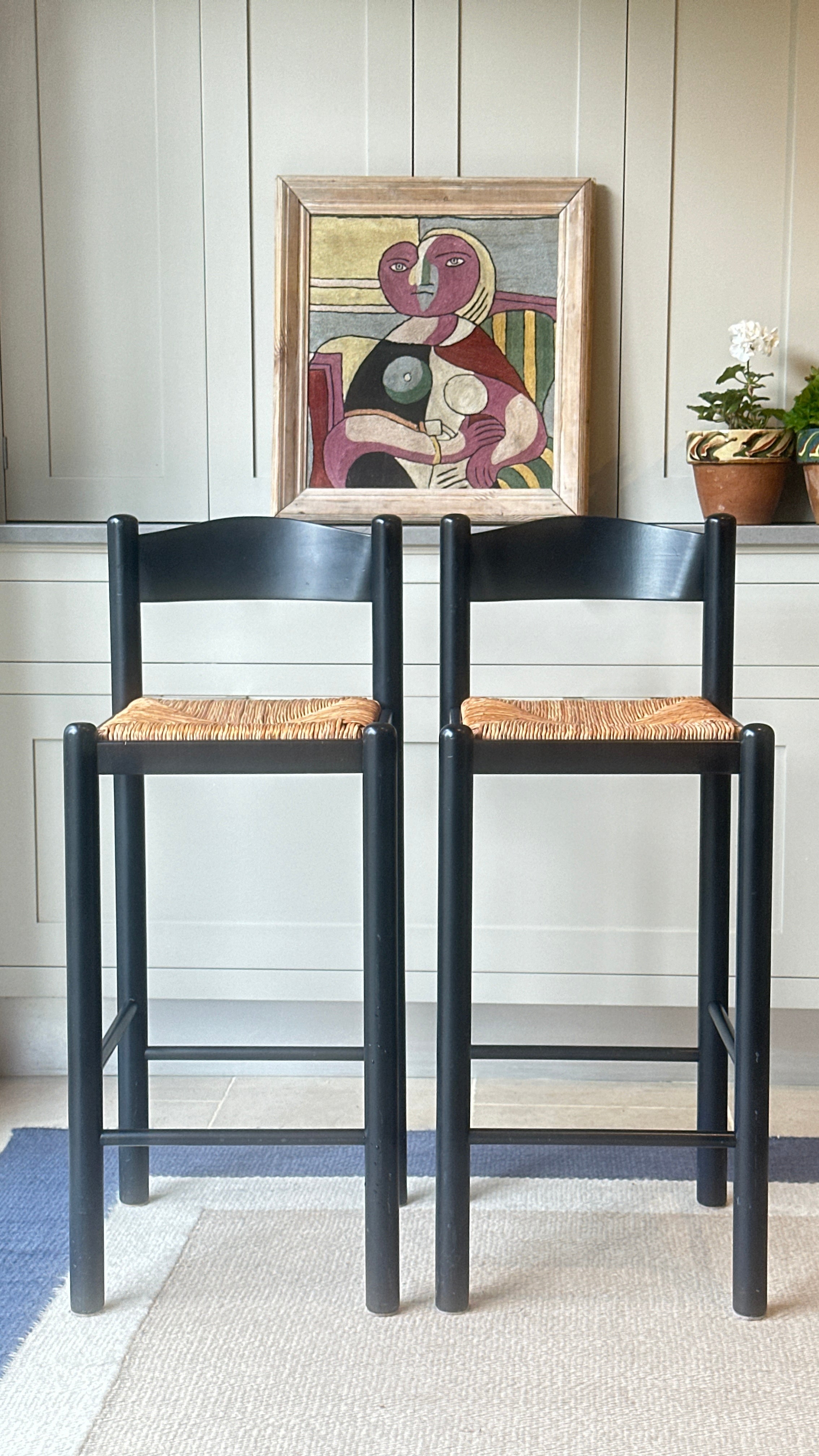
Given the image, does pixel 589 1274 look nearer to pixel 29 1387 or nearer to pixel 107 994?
pixel 29 1387

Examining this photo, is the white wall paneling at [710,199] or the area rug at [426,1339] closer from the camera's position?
the area rug at [426,1339]

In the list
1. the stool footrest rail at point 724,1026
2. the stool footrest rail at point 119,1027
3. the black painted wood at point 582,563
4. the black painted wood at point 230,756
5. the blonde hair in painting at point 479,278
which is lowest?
the stool footrest rail at point 119,1027

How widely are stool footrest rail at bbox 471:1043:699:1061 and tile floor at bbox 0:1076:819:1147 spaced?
0.99 ft

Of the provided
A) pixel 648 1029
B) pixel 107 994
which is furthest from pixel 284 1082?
pixel 648 1029

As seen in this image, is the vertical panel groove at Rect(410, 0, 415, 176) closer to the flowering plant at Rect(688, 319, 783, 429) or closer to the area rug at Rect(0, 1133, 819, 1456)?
the flowering plant at Rect(688, 319, 783, 429)

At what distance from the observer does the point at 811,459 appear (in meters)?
2.38

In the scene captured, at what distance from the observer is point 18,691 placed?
2.32 meters

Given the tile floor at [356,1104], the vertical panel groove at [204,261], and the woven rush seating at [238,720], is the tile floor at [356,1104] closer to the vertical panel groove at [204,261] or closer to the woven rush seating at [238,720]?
the woven rush seating at [238,720]

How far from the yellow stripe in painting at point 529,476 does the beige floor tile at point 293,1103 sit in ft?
3.84

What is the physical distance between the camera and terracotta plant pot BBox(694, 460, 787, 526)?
7.89ft

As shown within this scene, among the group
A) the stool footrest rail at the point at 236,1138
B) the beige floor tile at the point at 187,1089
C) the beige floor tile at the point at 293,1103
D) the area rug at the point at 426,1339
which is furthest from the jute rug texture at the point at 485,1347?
the beige floor tile at the point at 187,1089

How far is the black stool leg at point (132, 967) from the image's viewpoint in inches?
76.6

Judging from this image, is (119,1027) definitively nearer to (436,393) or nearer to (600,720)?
(600,720)

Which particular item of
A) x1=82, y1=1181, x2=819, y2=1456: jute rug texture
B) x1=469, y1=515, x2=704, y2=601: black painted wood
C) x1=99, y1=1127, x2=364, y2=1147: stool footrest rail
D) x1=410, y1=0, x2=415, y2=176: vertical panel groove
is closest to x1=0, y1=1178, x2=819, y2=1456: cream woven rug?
Result: x1=82, y1=1181, x2=819, y2=1456: jute rug texture
